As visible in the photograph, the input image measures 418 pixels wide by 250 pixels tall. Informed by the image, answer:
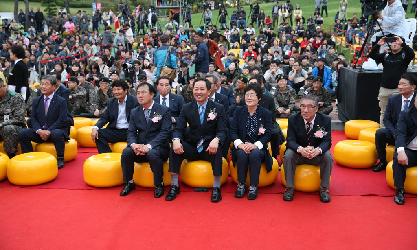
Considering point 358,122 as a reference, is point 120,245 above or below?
below

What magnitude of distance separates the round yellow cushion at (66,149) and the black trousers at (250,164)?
2.70 m

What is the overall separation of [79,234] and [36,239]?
36 centimetres

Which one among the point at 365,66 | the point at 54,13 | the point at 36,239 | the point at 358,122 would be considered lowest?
the point at 36,239

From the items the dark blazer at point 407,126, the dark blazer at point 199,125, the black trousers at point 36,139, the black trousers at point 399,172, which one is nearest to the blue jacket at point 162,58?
the black trousers at point 36,139

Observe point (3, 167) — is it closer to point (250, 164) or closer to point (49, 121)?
point (49, 121)

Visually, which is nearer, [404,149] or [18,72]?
[404,149]

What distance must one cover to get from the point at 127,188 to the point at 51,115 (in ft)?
6.11

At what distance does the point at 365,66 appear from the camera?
8320mm

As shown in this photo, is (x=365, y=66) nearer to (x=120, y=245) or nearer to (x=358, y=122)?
(x=358, y=122)

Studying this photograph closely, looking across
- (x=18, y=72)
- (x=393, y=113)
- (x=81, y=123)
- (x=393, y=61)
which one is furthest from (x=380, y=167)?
(x=18, y=72)

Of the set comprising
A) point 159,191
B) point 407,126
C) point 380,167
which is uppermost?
point 407,126

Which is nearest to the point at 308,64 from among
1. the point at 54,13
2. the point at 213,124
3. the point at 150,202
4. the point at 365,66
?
the point at 365,66

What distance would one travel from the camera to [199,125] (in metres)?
5.09

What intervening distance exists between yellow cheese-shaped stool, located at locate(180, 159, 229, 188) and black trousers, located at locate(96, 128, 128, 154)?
1.44m
